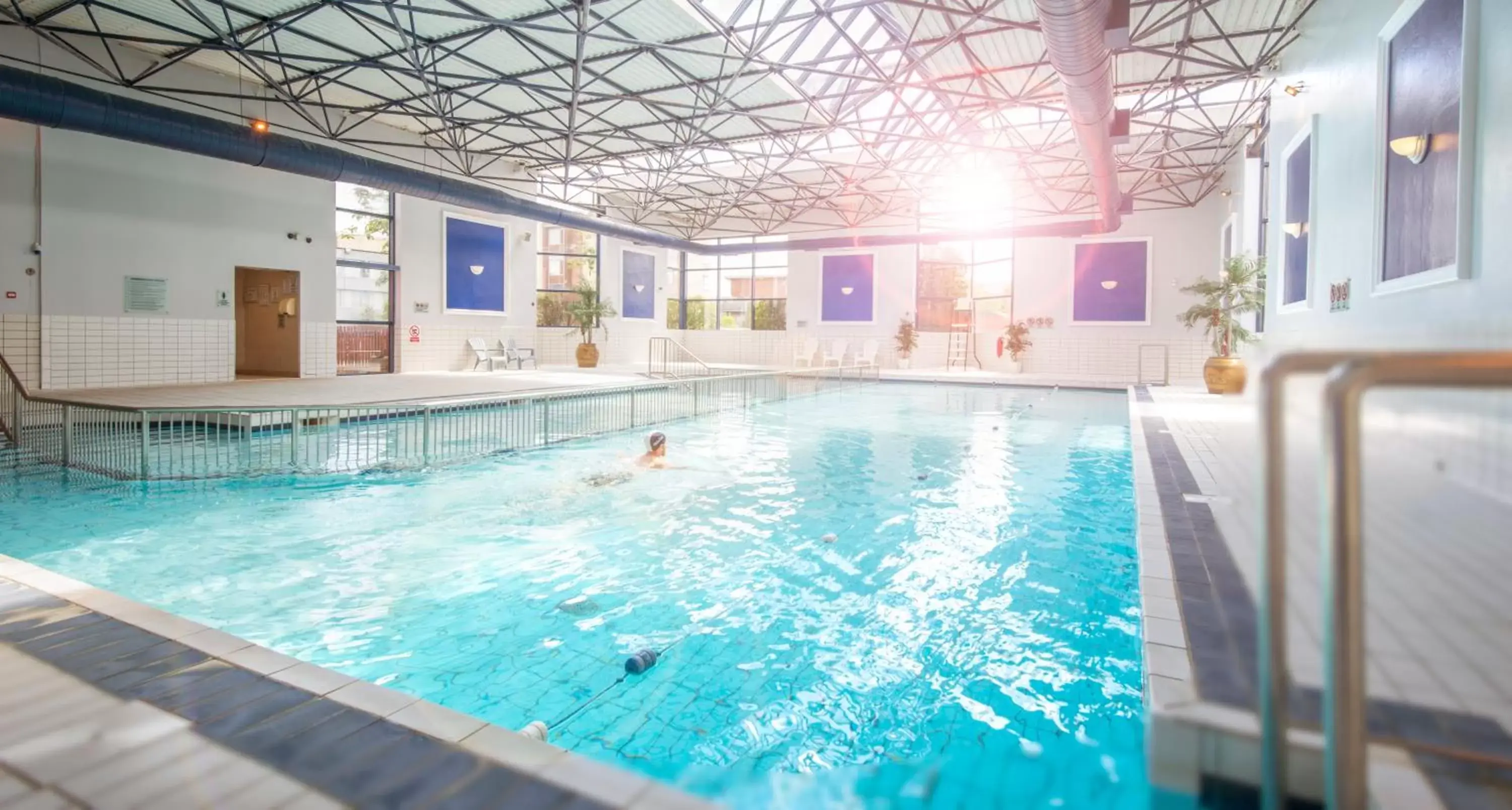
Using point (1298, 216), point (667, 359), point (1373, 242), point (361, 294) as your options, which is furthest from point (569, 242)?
point (1373, 242)

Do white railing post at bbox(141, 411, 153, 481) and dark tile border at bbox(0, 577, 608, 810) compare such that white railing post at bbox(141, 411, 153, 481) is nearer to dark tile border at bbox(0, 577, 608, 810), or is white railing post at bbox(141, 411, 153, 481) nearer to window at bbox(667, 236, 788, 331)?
dark tile border at bbox(0, 577, 608, 810)

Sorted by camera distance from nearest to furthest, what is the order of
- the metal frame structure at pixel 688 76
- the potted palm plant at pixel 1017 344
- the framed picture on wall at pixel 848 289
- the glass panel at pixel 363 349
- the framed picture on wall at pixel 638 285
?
the metal frame structure at pixel 688 76, the glass panel at pixel 363 349, the potted palm plant at pixel 1017 344, the framed picture on wall at pixel 848 289, the framed picture on wall at pixel 638 285

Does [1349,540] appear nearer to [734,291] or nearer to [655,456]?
[655,456]

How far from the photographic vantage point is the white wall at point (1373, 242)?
1.42 meters

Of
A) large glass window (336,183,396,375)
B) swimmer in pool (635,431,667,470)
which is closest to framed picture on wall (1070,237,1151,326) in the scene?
swimmer in pool (635,431,667,470)

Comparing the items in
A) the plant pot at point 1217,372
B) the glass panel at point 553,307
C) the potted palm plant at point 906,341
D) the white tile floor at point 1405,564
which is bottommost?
the white tile floor at point 1405,564

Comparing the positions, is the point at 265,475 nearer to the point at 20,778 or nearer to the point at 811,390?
the point at 20,778

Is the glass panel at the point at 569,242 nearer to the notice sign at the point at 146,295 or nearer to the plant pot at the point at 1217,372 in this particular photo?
the notice sign at the point at 146,295

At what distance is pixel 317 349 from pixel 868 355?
440 inches

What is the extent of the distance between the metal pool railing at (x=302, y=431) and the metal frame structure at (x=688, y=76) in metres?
3.61

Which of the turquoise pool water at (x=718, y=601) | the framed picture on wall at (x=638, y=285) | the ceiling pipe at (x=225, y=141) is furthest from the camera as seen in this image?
the framed picture on wall at (x=638, y=285)

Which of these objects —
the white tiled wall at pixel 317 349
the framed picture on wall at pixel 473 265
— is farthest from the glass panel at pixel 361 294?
the framed picture on wall at pixel 473 265

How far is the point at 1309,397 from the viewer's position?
0.99 meters

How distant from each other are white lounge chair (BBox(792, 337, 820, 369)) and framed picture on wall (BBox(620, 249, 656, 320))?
12.7 feet
